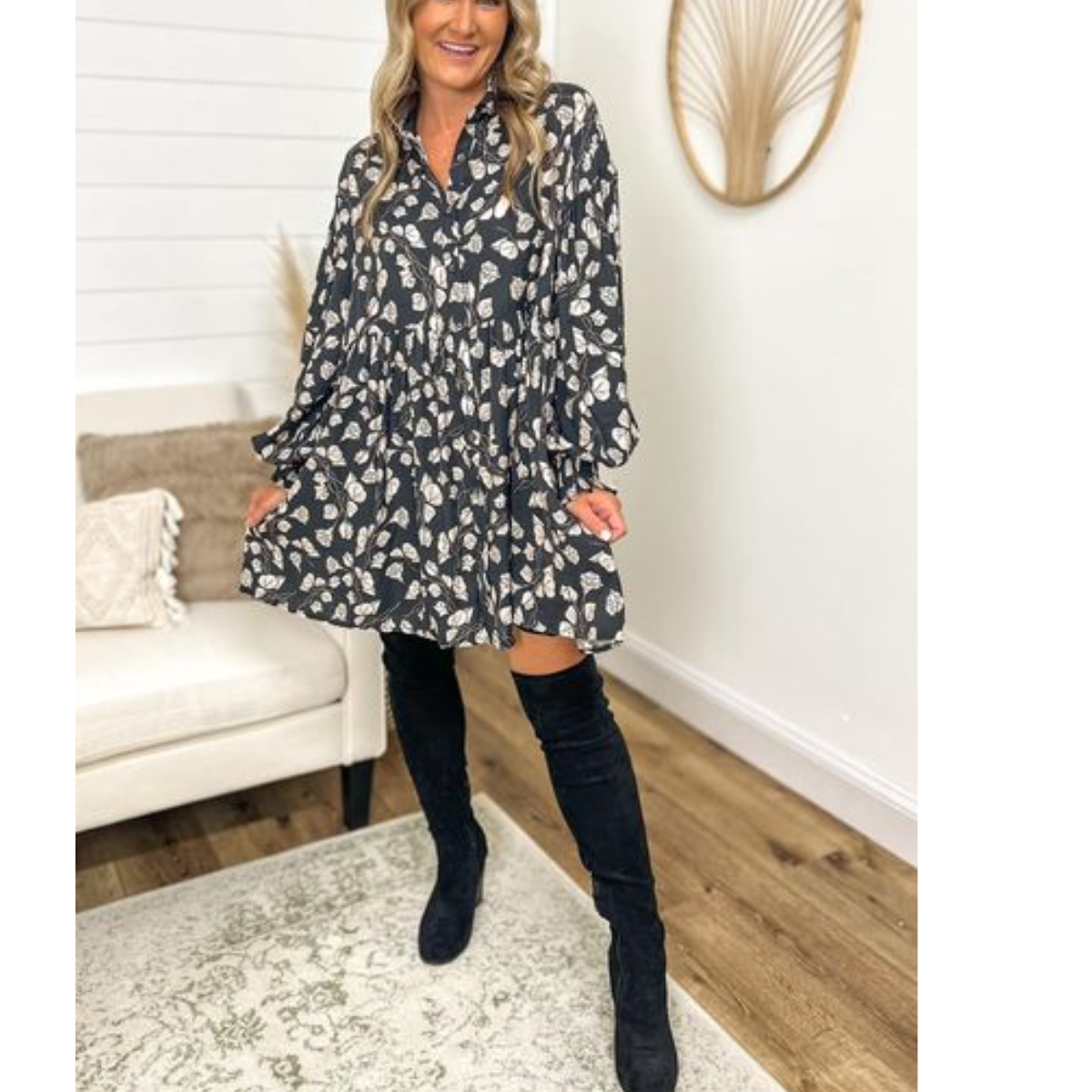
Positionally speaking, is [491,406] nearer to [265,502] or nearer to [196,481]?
[265,502]

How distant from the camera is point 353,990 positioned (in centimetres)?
177

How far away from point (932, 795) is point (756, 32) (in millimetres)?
1904

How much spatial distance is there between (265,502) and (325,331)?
0.27 metres

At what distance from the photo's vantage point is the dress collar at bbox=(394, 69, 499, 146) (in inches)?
60.3

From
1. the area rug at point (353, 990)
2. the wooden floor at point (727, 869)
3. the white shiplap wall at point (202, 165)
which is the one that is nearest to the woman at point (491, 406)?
the area rug at point (353, 990)

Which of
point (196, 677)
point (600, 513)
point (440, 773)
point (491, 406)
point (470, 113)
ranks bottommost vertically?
point (440, 773)

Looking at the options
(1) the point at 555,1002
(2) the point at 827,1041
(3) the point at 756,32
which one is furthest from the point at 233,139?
(2) the point at 827,1041

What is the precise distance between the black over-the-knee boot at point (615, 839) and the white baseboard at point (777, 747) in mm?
707

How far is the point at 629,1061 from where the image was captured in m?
1.54

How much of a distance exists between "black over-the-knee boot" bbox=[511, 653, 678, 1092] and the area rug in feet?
0.23

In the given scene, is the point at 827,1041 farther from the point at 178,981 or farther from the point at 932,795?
the point at 932,795

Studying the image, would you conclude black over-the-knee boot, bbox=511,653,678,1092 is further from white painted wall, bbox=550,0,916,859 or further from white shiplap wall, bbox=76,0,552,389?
white shiplap wall, bbox=76,0,552,389

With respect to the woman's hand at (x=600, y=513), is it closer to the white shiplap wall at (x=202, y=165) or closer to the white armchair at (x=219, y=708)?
the white armchair at (x=219, y=708)

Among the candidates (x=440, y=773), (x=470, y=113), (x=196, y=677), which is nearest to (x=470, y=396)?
(x=470, y=113)
